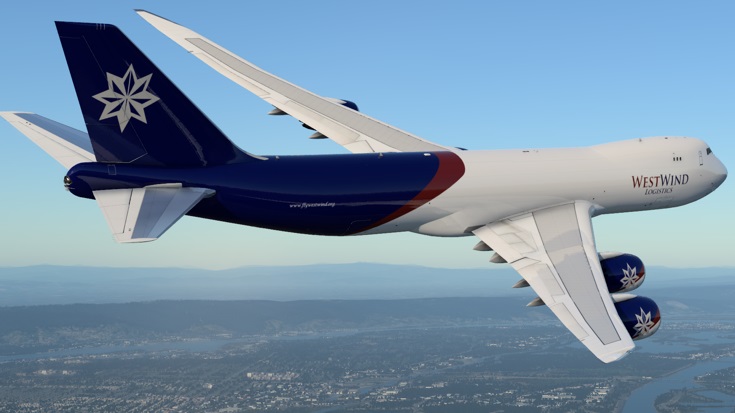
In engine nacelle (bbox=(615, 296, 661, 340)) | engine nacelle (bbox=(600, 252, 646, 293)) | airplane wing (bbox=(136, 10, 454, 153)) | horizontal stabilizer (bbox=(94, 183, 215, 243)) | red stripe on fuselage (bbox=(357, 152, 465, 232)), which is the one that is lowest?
engine nacelle (bbox=(615, 296, 661, 340))

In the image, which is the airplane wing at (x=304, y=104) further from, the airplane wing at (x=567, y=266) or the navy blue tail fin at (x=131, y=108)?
the navy blue tail fin at (x=131, y=108)

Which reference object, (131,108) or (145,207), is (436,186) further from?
(131,108)

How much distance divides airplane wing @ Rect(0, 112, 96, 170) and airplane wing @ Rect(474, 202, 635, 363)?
1997 centimetres

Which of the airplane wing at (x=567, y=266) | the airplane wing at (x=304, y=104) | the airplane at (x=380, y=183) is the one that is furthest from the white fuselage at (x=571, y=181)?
the airplane wing at (x=304, y=104)

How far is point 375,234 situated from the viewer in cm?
3734

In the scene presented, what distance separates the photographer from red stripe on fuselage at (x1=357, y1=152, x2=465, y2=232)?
3603cm

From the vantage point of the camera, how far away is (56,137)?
3403 centimetres

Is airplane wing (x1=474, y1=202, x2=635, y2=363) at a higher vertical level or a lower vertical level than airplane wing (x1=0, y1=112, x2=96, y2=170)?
lower

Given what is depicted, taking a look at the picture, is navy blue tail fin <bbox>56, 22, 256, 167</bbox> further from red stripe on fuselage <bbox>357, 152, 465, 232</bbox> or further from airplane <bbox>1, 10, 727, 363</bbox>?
red stripe on fuselage <bbox>357, 152, 465, 232</bbox>

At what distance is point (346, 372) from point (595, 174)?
507 ft

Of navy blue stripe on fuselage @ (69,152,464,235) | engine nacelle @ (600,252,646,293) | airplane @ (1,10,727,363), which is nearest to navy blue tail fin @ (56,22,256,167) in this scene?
airplane @ (1,10,727,363)

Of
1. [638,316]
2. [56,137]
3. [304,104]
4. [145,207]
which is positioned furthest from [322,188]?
[638,316]

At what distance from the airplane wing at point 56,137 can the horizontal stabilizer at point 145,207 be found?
3.09 metres

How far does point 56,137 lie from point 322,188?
13062mm
